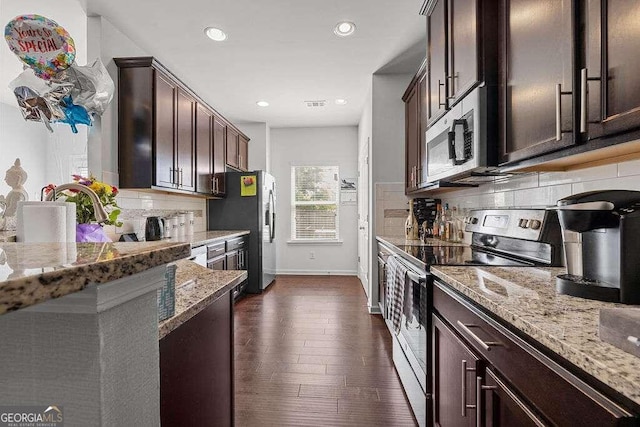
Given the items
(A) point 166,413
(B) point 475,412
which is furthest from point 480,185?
(A) point 166,413

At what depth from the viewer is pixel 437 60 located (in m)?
2.13

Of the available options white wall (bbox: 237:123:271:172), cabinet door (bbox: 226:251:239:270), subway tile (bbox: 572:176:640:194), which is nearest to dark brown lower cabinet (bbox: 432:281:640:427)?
subway tile (bbox: 572:176:640:194)

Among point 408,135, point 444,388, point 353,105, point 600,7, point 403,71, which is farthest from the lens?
point 353,105

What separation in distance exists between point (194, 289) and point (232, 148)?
13.2 feet

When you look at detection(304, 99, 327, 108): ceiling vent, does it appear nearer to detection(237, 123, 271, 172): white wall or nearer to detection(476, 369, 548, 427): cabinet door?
detection(237, 123, 271, 172): white wall

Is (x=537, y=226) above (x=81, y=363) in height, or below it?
above

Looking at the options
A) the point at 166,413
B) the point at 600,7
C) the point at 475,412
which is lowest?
the point at 475,412

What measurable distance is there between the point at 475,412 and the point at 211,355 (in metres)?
0.85

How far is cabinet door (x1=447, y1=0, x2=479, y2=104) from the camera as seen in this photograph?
5.23 feet

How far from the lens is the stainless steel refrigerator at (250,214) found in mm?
4676

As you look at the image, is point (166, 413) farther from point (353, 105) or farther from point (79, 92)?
point (353, 105)

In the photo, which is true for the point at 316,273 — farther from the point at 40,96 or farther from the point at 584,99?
the point at 584,99

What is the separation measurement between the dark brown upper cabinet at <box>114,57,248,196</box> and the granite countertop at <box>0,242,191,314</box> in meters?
2.46

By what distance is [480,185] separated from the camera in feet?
7.92
